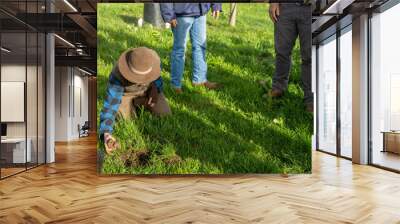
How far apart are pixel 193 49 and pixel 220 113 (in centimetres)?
103

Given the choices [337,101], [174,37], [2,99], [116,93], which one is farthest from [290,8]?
[2,99]

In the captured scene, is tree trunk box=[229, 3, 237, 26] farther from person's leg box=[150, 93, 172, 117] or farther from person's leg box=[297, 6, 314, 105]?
person's leg box=[150, 93, 172, 117]

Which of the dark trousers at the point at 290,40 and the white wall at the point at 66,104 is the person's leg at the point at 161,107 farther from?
the white wall at the point at 66,104

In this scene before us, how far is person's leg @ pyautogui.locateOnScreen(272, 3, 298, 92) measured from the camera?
6598 mm

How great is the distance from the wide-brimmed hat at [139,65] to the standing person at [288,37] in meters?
1.77

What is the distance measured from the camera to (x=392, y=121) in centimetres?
704

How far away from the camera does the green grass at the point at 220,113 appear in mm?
6430

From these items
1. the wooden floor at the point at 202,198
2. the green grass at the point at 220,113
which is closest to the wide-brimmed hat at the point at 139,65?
the green grass at the point at 220,113

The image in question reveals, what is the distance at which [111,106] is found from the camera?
21.2 feet

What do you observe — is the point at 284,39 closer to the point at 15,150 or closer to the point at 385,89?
the point at 385,89

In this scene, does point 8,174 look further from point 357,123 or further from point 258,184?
point 357,123

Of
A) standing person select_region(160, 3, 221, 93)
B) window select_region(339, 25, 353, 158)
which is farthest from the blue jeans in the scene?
window select_region(339, 25, 353, 158)

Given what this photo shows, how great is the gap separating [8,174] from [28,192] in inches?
56.4

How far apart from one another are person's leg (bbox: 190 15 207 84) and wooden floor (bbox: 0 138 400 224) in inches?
58.3
